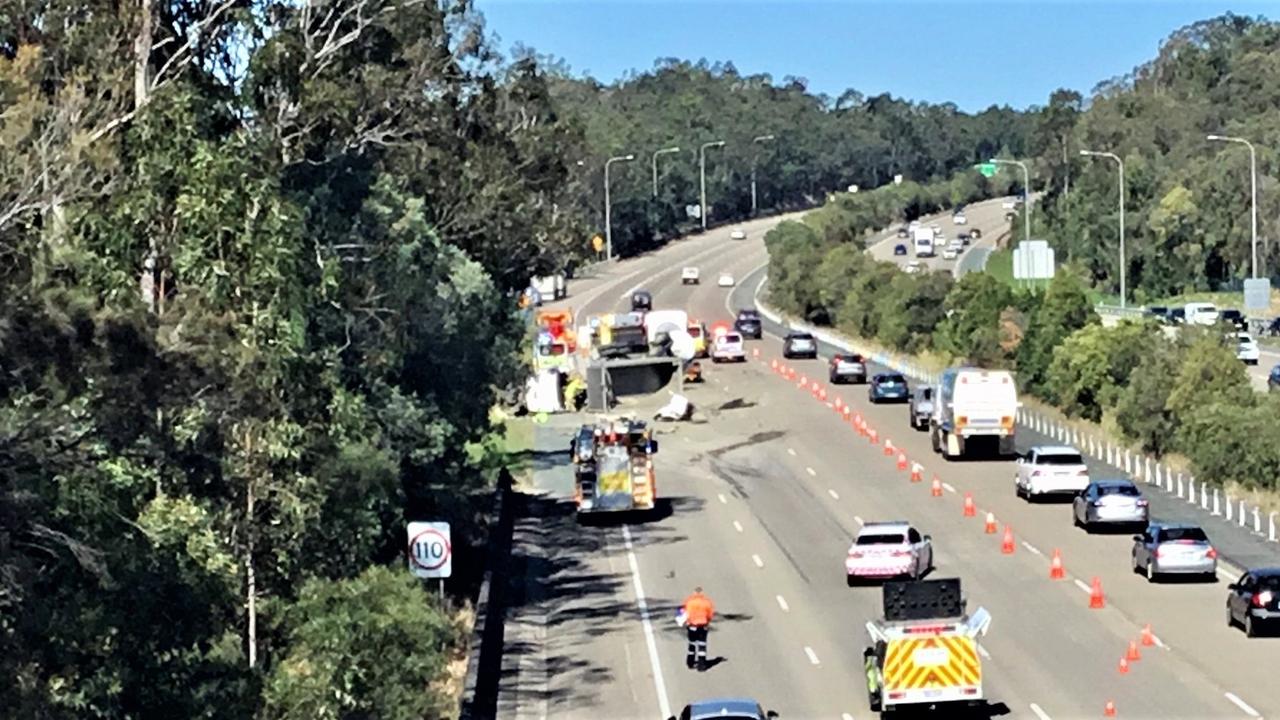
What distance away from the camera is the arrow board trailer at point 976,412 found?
5897 cm

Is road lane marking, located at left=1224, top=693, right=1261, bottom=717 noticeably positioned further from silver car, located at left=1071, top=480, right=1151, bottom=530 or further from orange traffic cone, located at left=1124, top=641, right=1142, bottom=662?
silver car, located at left=1071, top=480, right=1151, bottom=530

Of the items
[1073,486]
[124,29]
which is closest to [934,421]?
[1073,486]

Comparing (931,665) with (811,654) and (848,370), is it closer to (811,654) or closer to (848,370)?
(811,654)

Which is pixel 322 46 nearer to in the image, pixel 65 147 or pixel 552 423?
pixel 65 147

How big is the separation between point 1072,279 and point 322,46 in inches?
1536

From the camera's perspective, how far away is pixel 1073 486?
170 feet

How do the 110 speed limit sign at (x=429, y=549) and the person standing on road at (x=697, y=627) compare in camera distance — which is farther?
the person standing on road at (x=697, y=627)

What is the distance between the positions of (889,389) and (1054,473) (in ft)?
79.6

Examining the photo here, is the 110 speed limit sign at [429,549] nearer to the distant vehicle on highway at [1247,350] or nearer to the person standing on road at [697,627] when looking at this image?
the person standing on road at [697,627]

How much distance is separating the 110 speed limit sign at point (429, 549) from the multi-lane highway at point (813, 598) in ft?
8.32

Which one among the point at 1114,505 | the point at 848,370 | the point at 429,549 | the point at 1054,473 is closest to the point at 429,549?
the point at 429,549

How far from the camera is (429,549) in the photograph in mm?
32656

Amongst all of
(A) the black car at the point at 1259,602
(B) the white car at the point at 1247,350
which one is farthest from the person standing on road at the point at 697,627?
(B) the white car at the point at 1247,350

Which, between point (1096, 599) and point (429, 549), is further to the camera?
point (1096, 599)
